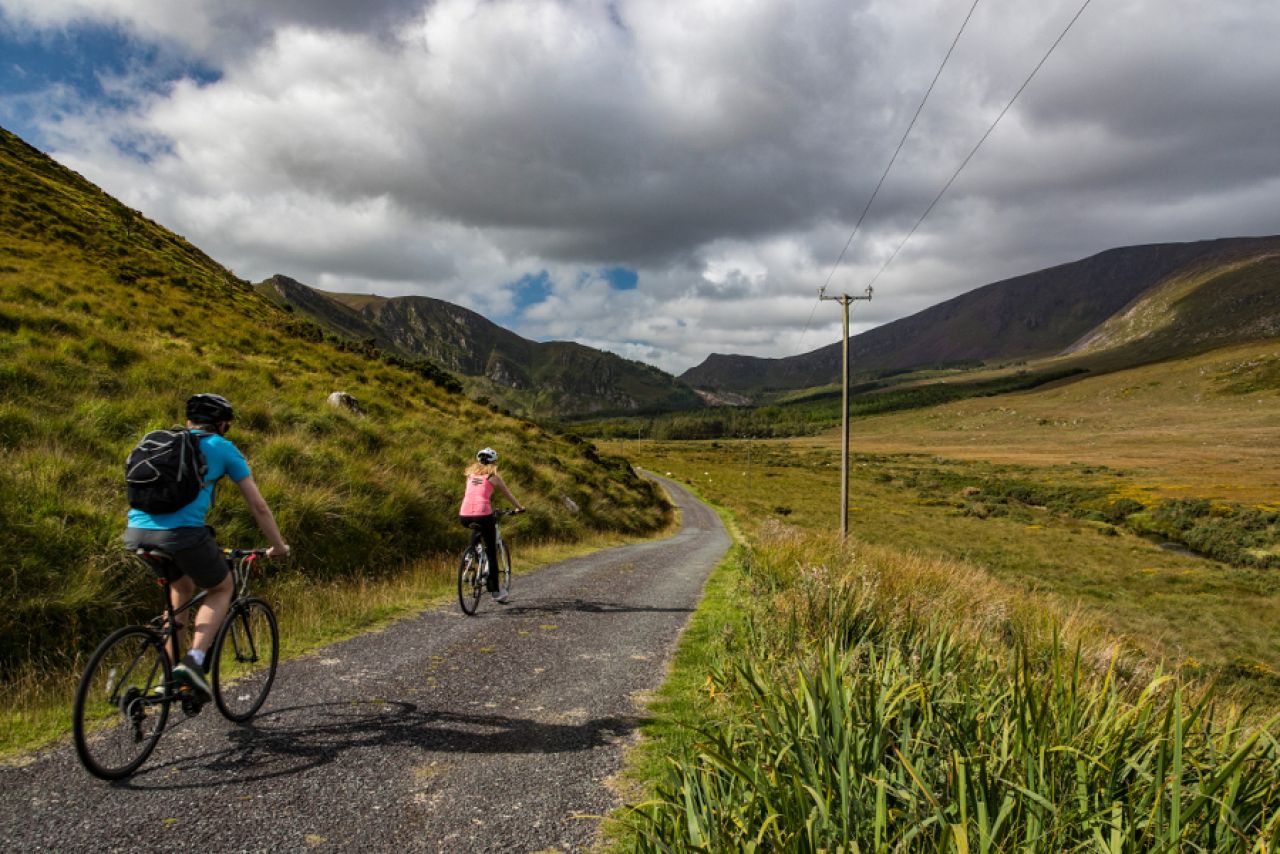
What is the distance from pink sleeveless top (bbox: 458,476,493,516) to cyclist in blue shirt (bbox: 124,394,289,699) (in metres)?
5.32

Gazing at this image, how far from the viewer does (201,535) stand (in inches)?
181

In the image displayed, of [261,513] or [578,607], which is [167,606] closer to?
[261,513]

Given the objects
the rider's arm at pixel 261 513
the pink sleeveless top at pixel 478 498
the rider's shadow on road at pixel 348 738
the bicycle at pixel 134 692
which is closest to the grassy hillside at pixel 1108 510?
the rider's shadow on road at pixel 348 738

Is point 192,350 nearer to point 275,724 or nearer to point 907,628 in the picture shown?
point 275,724

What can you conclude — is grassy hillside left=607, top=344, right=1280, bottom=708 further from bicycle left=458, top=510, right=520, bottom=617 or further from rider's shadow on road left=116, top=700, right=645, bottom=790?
bicycle left=458, top=510, right=520, bottom=617

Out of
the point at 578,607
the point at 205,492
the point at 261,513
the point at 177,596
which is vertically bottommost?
the point at 578,607

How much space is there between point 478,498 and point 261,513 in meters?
5.43

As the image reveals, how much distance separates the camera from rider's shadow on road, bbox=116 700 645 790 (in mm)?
4352

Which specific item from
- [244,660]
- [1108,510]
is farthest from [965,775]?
[1108,510]

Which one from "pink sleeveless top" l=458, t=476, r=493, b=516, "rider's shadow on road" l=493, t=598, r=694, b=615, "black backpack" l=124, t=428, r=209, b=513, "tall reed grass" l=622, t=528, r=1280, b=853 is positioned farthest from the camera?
"pink sleeveless top" l=458, t=476, r=493, b=516

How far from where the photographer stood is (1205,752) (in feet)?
10.7

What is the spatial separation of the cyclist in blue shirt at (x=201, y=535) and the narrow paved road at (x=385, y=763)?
0.77 m

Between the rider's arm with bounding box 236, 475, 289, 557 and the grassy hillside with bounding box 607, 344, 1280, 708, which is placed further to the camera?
the grassy hillside with bounding box 607, 344, 1280, 708

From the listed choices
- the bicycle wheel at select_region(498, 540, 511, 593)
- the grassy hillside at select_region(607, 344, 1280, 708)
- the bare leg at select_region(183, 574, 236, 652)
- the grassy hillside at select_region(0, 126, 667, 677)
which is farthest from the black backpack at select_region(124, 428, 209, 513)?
the grassy hillside at select_region(607, 344, 1280, 708)
